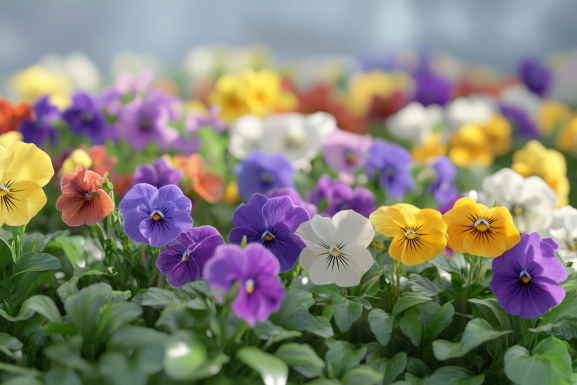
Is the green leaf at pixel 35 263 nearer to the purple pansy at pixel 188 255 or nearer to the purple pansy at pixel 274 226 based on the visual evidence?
the purple pansy at pixel 188 255

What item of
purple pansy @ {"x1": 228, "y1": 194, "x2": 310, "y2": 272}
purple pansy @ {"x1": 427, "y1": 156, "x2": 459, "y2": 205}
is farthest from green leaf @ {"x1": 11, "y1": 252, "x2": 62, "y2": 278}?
purple pansy @ {"x1": 427, "y1": 156, "x2": 459, "y2": 205}

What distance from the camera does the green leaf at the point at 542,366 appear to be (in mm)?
618

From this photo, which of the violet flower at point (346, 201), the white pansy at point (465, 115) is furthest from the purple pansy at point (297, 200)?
the white pansy at point (465, 115)

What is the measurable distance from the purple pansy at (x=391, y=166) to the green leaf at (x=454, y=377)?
68cm

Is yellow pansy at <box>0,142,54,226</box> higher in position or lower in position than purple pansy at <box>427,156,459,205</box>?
lower

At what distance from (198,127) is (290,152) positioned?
42 cm

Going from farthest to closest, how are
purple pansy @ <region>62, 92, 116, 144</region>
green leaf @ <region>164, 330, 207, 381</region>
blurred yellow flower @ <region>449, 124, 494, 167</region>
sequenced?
blurred yellow flower @ <region>449, 124, 494, 167</region> → purple pansy @ <region>62, 92, 116, 144</region> → green leaf @ <region>164, 330, 207, 381</region>

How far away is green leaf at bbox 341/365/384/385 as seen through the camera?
61 cm

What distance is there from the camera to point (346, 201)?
1.11 metres

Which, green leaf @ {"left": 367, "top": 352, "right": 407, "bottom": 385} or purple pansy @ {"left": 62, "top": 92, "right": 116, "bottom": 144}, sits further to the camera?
purple pansy @ {"left": 62, "top": 92, "right": 116, "bottom": 144}

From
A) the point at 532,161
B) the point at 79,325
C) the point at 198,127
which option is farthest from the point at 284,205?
the point at 198,127

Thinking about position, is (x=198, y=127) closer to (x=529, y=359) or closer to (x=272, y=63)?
(x=529, y=359)

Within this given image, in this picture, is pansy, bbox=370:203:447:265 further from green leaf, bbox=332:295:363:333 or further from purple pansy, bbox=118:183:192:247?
purple pansy, bbox=118:183:192:247

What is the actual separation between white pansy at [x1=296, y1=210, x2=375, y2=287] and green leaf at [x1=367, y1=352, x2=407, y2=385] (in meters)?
0.12
